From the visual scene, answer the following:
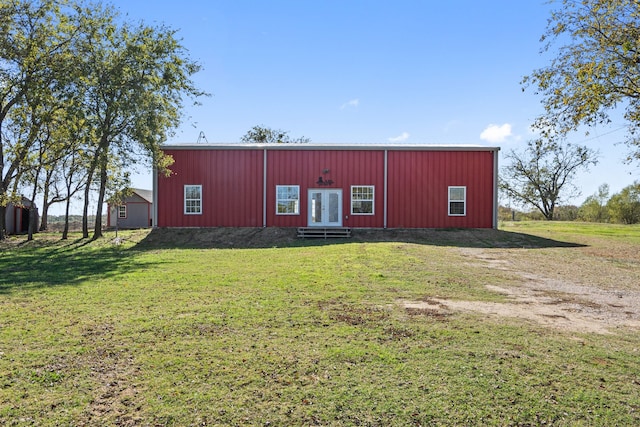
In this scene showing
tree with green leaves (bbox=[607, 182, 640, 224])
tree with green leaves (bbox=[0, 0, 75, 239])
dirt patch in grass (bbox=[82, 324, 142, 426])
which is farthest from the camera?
tree with green leaves (bbox=[607, 182, 640, 224])

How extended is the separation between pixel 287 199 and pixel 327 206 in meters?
1.93

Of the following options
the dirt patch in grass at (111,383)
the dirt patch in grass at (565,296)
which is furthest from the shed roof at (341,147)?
the dirt patch in grass at (111,383)

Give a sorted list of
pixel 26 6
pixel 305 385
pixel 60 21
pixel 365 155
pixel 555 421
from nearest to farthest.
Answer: pixel 555 421 < pixel 305 385 < pixel 26 6 < pixel 60 21 < pixel 365 155

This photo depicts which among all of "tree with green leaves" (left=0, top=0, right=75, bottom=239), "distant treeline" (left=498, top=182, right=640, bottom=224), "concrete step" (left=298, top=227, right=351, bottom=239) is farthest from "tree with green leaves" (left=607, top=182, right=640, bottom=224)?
"tree with green leaves" (left=0, top=0, right=75, bottom=239)

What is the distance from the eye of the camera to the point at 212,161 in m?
20.2

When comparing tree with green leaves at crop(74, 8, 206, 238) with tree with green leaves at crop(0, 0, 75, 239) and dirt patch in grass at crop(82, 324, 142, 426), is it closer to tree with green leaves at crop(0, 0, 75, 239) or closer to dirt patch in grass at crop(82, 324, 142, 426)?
tree with green leaves at crop(0, 0, 75, 239)

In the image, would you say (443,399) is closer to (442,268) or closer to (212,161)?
(442,268)

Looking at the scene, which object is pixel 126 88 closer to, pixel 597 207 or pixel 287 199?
pixel 287 199

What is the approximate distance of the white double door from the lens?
20062mm

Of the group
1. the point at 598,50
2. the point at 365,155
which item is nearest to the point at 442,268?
the point at 598,50

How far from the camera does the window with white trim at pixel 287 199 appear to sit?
20094 millimetres

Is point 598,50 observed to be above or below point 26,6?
below

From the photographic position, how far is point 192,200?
66.5 ft

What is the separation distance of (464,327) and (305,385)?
234cm
